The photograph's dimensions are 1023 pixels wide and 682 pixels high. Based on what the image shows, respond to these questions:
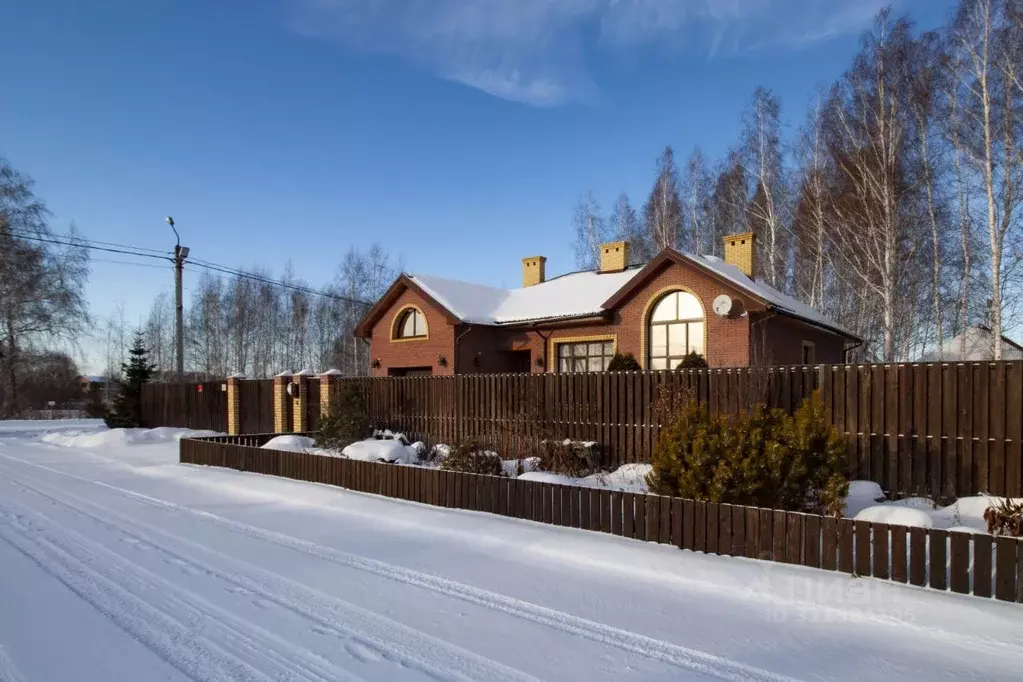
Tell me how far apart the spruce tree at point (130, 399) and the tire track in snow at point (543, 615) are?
18.2m

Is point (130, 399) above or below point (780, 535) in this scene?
below

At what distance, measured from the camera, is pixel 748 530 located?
6.03 m

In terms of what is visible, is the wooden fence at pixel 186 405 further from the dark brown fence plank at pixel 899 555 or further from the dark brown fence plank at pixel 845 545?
the dark brown fence plank at pixel 899 555

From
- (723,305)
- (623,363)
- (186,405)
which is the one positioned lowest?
(186,405)

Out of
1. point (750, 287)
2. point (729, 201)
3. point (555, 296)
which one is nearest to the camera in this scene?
point (750, 287)

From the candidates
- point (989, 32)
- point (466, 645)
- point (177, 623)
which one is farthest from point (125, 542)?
point (989, 32)

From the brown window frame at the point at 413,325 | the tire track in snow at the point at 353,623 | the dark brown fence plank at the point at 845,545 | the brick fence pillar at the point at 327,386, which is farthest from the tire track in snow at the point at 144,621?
the brown window frame at the point at 413,325

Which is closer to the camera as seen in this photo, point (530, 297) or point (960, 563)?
point (960, 563)

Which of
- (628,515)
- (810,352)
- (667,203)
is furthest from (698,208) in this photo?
(628,515)

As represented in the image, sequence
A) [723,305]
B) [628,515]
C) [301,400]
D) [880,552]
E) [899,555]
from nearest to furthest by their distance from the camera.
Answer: [899,555], [880,552], [628,515], [723,305], [301,400]

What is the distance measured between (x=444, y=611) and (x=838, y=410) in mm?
6878

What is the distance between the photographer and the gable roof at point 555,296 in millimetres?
16656

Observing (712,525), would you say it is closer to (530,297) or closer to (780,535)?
(780,535)

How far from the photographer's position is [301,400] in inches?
691
